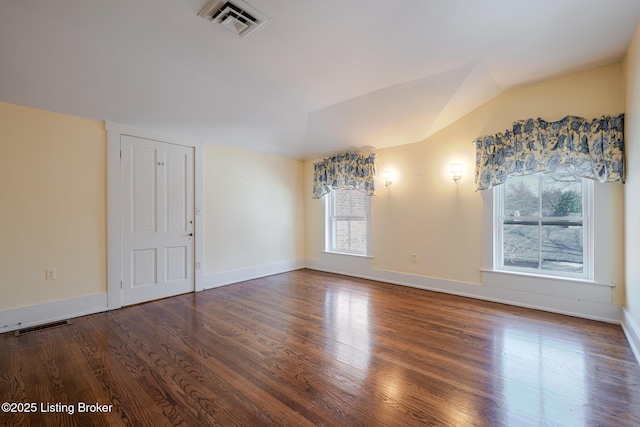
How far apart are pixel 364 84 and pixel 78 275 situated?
13.2 feet

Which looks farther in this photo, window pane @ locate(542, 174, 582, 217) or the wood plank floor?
window pane @ locate(542, 174, 582, 217)

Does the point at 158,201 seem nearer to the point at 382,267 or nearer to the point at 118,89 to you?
the point at 118,89

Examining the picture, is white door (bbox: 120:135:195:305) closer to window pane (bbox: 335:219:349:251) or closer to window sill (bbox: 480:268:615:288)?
window pane (bbox: 335:219:349:251)

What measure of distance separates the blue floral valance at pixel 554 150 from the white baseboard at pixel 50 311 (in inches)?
200

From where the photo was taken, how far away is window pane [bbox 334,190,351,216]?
5.65 meters

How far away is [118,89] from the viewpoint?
306cm

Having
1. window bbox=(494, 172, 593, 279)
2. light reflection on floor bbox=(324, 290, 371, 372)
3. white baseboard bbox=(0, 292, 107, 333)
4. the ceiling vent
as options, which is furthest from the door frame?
window bbox=(494, 172, 593, 279)

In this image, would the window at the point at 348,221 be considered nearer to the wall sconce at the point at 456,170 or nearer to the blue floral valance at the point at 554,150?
the wall sconce at the point at 456,170

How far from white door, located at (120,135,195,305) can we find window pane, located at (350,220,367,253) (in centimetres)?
288

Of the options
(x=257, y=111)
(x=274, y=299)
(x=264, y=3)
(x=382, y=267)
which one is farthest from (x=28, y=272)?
(x=382, y=267)

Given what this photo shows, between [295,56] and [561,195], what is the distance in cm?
348

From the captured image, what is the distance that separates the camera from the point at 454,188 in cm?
413

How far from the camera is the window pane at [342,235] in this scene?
5.65 metres

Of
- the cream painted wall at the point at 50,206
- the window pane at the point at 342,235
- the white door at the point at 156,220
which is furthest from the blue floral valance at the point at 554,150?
the cream painted wall at the point at 50,206
